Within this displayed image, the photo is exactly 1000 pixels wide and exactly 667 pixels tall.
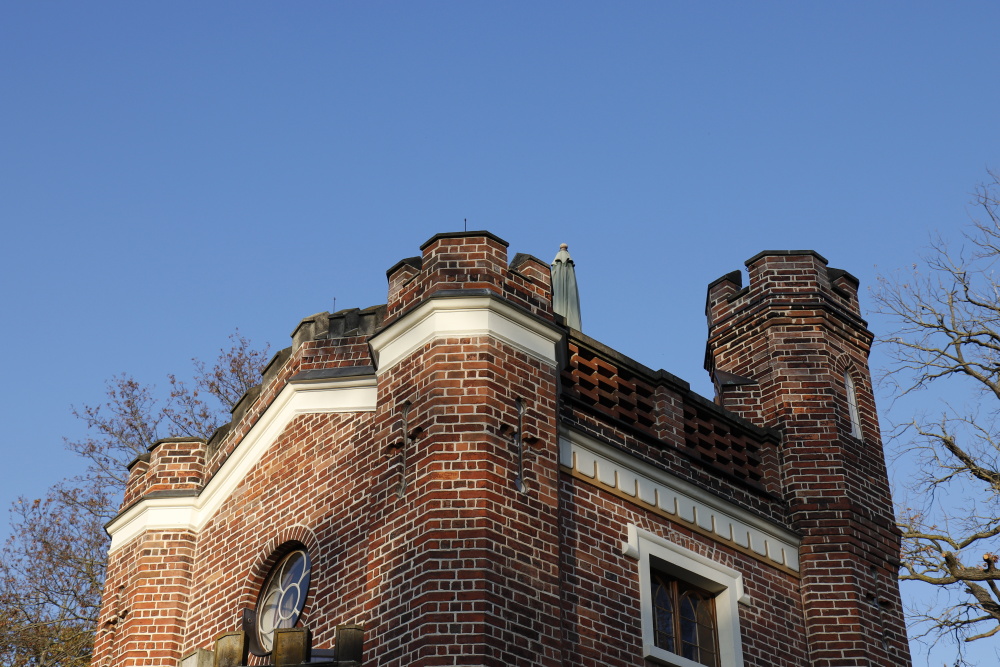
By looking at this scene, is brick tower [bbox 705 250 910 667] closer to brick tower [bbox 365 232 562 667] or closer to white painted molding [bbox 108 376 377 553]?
brick tower [bbox 365 232 562 667]

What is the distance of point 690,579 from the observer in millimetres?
13773

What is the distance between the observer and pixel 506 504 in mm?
11828

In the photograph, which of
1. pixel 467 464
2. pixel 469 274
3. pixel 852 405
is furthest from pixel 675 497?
pixel 852 405

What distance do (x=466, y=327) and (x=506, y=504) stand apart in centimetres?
181

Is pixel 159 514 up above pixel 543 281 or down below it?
below

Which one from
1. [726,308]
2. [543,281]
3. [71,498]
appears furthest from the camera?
[71,498]

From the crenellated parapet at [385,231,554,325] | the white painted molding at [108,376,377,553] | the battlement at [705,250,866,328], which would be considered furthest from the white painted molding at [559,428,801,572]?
the battlement at [705,250,866,328]

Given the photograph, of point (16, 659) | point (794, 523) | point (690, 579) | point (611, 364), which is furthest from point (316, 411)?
point (16, 659)

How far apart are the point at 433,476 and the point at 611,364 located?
319 centimetres

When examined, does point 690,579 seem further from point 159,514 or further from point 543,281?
point 159,514

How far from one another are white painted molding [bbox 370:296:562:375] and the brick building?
0.9 inches

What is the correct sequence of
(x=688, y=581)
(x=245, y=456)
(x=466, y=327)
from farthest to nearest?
(x=245, y=456) → (x=688, y=581) → (x=466, y=327)

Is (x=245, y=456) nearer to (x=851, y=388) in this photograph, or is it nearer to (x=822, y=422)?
(x=822, y=422)

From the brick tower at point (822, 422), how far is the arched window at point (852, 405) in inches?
0.5
